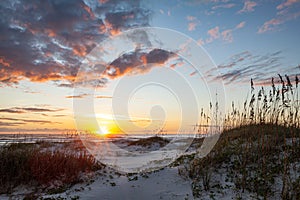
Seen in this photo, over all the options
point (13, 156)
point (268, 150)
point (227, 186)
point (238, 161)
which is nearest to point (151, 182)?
point (227, 186)

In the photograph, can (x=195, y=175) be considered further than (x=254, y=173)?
Yes

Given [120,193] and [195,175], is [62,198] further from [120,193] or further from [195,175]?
[195,175]

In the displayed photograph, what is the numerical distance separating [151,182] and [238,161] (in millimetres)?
2976

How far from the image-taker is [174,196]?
6.23 metres

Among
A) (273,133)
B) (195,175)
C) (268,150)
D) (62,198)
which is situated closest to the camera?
(62,198)

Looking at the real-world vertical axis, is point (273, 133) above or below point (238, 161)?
above

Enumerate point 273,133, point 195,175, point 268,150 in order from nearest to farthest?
point 195,175 < point 268,150 < point 273,133

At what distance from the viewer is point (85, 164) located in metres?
8.88

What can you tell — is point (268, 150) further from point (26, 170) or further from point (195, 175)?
point (26, 170)

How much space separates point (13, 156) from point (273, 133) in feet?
31.1

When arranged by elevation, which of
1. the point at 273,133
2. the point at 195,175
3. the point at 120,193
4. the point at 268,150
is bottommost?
the point at 120,193

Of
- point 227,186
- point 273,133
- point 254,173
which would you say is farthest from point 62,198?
point 273,133

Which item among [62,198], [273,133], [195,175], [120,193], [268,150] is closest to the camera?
[62,198]

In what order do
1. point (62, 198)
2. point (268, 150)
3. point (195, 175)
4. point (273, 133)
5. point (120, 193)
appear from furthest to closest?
point (273, 133) → point (268, 150) → point (195, 175) → point (120, 193) → point (62, 198)
